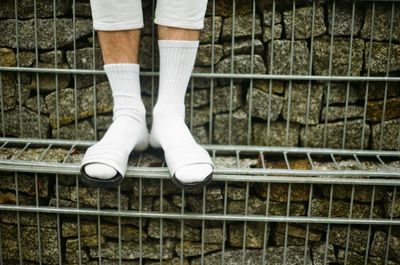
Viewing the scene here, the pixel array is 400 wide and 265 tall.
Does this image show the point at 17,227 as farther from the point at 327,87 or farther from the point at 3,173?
the point at 327,87

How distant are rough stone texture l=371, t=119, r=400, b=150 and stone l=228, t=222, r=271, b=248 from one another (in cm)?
41

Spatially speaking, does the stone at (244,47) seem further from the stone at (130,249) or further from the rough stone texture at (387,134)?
the stone at (130,249)

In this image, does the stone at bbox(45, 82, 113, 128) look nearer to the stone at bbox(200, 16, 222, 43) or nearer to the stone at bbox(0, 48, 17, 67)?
the stone at bbox(0, 48, 17, 67)

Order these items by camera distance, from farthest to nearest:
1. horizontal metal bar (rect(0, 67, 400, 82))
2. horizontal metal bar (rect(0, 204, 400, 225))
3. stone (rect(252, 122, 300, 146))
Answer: stone (rect(252, 122, 300, 146)) → horizontal metal bar (rect(0, 67, 400, 82)) → horizontal metal bar (rect(0, 204, 400, 225))

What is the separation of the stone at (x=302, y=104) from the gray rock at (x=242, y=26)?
7.5 inches

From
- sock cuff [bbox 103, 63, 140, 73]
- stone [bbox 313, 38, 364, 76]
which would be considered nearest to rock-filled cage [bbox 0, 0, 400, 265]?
stone [bbox 313, 38, 364, 76]

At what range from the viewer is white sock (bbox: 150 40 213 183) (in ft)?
4.04

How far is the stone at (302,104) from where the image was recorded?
1488 millimetres

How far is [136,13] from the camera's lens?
1280 millimetres

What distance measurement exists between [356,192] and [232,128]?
39cm

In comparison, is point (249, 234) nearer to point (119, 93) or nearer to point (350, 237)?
point (350, 237)

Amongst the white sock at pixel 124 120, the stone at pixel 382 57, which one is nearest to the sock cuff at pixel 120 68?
the white sock at pixel 124 120

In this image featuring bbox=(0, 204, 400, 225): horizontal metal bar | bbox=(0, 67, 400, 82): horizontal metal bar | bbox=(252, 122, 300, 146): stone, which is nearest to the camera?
bbox=(0, 204, 400, 225): horizontal metal bar

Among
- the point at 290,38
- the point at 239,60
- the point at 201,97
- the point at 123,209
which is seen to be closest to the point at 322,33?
the point at 290,38
